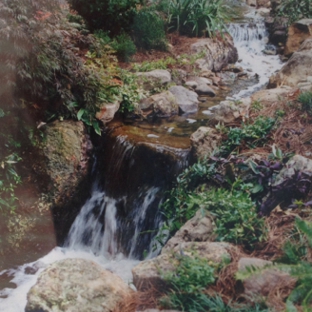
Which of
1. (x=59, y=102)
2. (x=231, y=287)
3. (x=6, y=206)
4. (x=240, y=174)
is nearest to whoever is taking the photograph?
(x=231, y=287)

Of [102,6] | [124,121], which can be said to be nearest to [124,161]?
[124,121]

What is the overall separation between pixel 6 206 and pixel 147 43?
5124 millimetres

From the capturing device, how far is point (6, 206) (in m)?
5.23

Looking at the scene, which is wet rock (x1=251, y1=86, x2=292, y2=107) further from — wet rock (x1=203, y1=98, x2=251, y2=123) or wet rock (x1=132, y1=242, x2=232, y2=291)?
wet rock (x1=132, y1=242, x2=232, y2=291)

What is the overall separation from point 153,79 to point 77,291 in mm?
4792

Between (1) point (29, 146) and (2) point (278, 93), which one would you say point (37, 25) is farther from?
(2) point (278, 93)

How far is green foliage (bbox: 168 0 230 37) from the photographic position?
9.88 metres

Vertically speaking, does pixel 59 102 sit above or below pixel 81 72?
below

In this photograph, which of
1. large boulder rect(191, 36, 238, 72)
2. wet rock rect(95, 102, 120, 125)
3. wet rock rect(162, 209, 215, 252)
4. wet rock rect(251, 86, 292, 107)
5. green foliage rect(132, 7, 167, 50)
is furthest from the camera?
large boulder rect(191, 36, 238, 72)

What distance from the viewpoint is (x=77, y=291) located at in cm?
347

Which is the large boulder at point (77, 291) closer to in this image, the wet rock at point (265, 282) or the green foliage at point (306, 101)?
the wet rock at point (265, 282)

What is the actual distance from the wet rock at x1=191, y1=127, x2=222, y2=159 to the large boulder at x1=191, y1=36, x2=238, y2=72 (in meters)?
4.35

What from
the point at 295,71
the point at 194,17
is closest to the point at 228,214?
the point at 295,71

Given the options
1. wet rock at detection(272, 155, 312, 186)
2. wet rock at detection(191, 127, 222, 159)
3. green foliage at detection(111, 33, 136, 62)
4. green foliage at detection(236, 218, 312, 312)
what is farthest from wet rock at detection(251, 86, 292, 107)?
green foliage at detection(111, 33, 136, 62)
